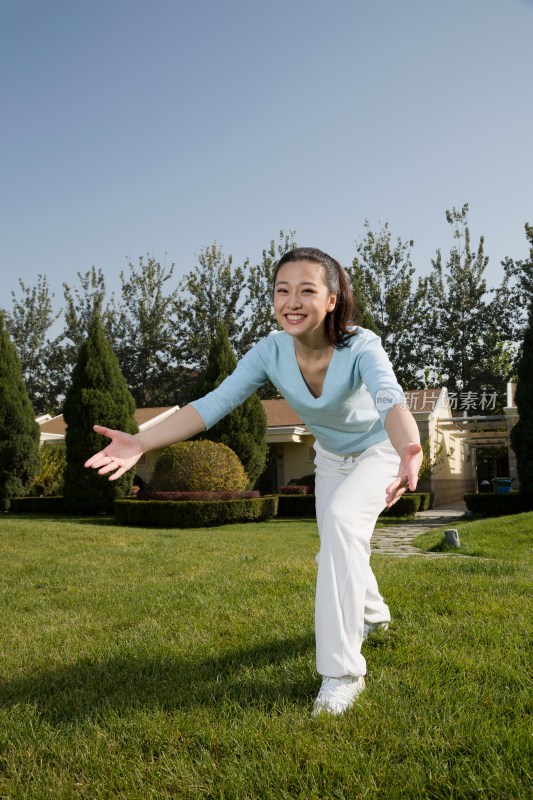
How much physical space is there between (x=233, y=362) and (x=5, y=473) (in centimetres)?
783

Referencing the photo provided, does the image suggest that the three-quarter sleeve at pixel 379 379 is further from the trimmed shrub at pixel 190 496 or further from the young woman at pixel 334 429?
the trimmed shrub at pixel 190 496

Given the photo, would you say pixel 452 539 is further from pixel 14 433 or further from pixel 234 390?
pixel 14 433

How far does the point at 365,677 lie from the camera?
115 inches

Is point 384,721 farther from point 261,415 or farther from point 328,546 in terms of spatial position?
point 261,415

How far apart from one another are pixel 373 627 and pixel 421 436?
2304cm

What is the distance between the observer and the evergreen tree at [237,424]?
2166cm

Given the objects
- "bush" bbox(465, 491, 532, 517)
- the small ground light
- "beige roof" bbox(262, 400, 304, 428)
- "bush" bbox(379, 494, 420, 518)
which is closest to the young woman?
the small ground light

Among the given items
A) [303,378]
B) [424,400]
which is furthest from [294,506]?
[303,378]

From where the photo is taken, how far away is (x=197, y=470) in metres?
17.5

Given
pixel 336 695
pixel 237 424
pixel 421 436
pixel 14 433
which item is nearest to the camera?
pixel 336 695

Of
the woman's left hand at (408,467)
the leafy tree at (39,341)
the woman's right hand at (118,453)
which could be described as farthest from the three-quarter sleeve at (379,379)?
the leafy tree at (39,341)

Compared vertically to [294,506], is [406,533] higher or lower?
higher

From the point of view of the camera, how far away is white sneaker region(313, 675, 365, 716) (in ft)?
8.29

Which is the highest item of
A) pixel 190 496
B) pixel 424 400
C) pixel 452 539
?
pixel 424 400
